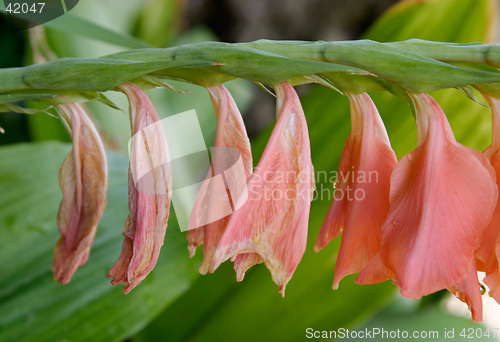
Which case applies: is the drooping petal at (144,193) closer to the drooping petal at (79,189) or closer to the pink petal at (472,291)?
the drooping petal at (79,189)

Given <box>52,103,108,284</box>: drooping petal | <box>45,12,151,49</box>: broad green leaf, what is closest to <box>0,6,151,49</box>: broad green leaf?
<box>45,12,151,49</box>: broad green leaf

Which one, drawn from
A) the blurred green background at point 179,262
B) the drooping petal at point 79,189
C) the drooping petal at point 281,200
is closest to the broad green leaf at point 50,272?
the blurred green background at point 179,262

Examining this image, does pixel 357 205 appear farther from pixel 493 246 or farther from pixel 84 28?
pixel 84 28

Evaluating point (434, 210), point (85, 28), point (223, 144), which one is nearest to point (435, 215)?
point (434, 210)

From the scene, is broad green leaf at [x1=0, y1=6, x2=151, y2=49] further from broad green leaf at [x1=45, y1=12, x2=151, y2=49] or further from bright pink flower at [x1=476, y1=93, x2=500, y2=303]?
bright pink flower at [x1=476, y1=93, x2=500, y2=303]

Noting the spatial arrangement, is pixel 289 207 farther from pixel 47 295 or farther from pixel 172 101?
pixel 172 101

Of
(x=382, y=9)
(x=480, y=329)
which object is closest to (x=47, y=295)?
(x=480, y=329)
